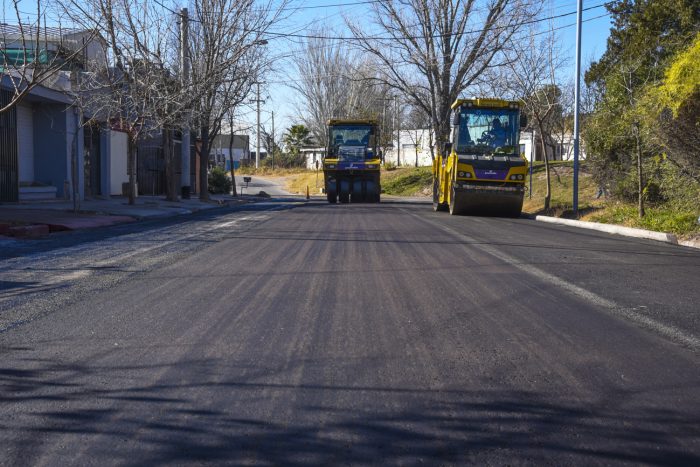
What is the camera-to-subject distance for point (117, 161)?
108 feet

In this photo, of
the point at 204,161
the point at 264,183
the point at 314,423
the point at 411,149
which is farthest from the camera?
Result: the point at 411,149

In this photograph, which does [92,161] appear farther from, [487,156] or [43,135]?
[487,156]

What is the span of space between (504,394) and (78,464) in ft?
8.06

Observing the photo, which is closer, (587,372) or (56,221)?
(587,372)

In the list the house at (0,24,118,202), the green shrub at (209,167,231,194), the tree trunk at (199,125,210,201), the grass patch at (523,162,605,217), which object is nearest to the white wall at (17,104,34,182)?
the house at (0,24,118,202)

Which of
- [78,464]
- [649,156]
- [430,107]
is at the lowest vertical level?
[78,464]

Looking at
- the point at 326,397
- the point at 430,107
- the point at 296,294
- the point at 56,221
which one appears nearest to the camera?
the point at 326,397

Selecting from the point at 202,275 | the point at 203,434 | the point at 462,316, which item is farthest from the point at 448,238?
the point at 203,434

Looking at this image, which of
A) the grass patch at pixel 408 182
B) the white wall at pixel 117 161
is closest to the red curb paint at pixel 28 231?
the white wall at pixel 117 161

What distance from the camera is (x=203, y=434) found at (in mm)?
3600

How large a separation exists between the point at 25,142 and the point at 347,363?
2309 cm

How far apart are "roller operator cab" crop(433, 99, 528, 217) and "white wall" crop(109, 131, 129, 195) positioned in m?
17.3

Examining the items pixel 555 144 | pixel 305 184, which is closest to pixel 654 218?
pixel 555 144

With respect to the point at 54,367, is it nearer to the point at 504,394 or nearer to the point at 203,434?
the point at 203,434
